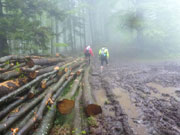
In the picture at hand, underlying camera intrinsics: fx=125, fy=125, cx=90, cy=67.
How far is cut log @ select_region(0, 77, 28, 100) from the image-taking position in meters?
4.07

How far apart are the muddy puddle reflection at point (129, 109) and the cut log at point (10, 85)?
13.5 feet

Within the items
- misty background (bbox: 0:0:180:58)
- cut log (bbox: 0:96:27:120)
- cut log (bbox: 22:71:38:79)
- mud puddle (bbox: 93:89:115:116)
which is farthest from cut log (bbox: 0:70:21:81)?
misty background (bbox: 0:0:180:58)

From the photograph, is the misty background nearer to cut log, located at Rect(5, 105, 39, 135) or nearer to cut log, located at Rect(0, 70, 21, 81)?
cut log, located at Rect(0, 70, 21, 81)

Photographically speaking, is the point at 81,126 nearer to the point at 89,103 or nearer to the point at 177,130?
the point at 89,103

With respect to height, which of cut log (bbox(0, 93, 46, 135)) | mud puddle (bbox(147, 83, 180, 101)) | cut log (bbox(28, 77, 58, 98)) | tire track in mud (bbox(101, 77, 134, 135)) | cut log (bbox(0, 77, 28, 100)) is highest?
cut log (bbox(0, 77, 28, 100))

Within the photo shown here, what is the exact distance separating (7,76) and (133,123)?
15.7 feet

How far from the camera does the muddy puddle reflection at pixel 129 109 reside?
3637 mm

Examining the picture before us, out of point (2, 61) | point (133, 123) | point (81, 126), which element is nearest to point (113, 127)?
point (133, 123)

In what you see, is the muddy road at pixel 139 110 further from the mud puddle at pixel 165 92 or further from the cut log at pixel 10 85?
the cut log at pixel 10 85

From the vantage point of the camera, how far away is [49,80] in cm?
620

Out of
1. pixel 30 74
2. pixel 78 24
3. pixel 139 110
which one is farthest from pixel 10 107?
pixel 78 24

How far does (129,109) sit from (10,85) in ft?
14.6

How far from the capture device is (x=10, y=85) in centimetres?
438

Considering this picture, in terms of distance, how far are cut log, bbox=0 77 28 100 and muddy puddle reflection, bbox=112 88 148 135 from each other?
4116mm
